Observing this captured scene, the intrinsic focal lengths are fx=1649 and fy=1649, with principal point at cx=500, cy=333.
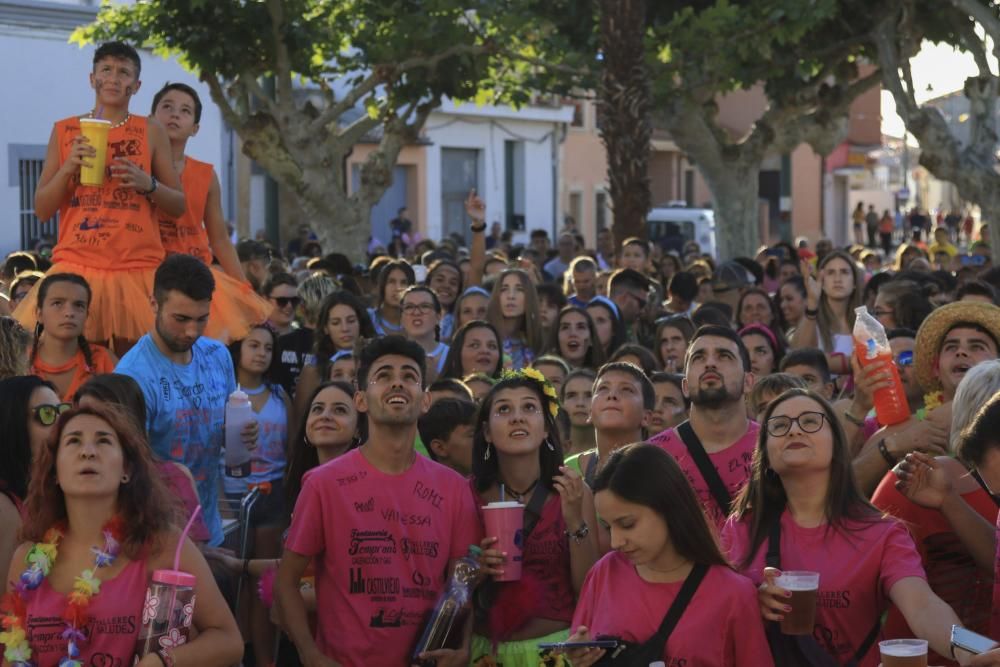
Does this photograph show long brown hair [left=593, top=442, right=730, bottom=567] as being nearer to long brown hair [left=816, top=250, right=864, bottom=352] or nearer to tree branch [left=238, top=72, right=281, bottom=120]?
long brown hair [left=816, top=250, right=864, bottom=352]

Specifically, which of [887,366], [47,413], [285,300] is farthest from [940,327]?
[285,300]

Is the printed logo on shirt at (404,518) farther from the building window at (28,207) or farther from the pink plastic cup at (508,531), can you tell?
the building window at (28,207)

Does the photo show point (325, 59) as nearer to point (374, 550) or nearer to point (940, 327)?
point (940, 327)

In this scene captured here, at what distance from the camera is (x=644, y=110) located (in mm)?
18234

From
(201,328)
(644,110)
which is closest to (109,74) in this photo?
(201,328)

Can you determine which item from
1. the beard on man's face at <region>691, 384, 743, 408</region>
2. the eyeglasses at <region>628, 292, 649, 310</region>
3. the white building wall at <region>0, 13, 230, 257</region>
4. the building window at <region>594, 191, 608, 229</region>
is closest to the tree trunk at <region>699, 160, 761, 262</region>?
the white building wall at <region>0, 13, 230, 257</region>

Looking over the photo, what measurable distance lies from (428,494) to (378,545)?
262 millimetres

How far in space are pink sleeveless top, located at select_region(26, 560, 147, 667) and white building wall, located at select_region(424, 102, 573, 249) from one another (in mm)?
31102

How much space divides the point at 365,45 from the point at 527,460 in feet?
43.8

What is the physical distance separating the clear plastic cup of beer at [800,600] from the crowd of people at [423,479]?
1.0 inches

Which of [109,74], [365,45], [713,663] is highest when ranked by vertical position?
[365,45]

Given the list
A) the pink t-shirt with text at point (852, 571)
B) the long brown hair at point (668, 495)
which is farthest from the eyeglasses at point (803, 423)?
the long brown hair at point (668, 495)

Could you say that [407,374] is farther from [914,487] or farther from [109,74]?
[109,74]

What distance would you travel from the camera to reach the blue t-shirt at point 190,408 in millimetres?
6695
